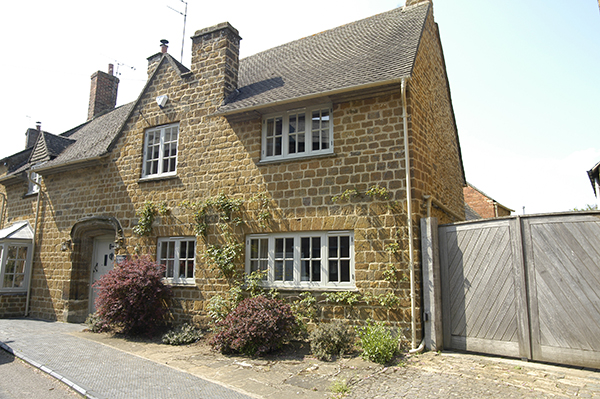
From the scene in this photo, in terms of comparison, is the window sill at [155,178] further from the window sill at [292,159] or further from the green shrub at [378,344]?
the green shrub at [378,344]

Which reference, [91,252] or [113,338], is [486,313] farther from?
[91,252]

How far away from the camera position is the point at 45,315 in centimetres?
1292

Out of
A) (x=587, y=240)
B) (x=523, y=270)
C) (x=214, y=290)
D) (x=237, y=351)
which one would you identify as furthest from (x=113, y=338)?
(x=587, y=240)

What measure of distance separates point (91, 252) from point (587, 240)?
12.8 m

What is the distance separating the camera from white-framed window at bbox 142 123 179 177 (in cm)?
1124

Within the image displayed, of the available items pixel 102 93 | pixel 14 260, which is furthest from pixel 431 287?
pixel 102 93

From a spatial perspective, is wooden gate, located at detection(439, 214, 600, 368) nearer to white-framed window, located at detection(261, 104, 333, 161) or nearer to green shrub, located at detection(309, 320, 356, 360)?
green shrub, located at detection(309, 320, 356, 360)

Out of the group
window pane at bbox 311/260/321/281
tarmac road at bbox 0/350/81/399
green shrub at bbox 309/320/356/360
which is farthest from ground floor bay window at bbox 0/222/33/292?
green shrub at bbox 309/320/356/360

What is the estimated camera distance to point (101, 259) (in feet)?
A: 41.4

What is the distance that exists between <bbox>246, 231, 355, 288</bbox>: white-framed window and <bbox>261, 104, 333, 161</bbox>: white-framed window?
1832mm

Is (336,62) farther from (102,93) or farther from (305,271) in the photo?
(102,93)

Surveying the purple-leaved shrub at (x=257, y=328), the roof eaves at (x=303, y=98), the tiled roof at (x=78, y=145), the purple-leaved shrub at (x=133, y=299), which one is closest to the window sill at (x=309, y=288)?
the purple-leaved shrub at (x=257, y=328)

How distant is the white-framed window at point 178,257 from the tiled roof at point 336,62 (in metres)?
3.54

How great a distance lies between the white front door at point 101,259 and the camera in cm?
1241
